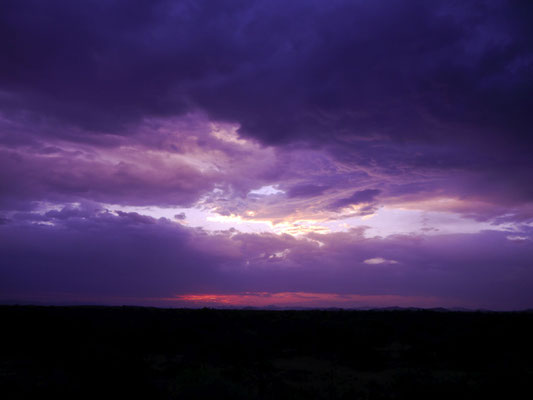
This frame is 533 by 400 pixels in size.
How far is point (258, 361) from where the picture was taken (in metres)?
17.2

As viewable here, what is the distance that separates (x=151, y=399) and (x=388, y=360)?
12.7 m

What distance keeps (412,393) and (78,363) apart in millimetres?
9751

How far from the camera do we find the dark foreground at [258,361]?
30.8 feet

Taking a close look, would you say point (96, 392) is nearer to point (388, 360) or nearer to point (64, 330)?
point (388, 360)

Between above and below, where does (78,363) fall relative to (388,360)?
above

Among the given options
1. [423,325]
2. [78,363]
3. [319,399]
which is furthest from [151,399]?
Answer: [423,325]

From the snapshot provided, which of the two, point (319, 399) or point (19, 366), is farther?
point (19, 366)

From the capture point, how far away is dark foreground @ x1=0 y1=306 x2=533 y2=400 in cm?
939

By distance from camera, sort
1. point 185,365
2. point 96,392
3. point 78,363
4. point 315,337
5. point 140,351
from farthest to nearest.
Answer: point 315,337 → point 140,351 → point 185,365 → point 78,363 → point 96,392

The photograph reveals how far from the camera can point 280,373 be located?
14945 millimetres

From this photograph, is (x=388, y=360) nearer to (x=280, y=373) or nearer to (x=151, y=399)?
(x=280, y=373)

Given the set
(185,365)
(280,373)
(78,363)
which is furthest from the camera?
(185,365)

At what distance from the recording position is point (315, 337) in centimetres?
2195

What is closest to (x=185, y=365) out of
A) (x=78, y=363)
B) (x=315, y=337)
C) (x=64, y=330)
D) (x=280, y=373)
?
(x=280, y=373)
